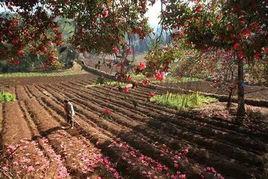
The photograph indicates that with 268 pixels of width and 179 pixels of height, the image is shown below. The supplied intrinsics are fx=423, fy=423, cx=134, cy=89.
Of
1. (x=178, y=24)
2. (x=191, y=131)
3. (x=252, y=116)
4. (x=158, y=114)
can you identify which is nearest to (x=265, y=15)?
(x=178, y=24)

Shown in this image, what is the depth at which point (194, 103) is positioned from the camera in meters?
25.0

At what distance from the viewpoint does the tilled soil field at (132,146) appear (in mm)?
12352

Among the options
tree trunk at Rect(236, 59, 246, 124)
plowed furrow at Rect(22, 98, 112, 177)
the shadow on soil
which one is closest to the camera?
the shadow on soil

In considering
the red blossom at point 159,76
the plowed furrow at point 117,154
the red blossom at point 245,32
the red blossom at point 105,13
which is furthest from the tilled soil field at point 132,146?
the red blossom at point 245,32

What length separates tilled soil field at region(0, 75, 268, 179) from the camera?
12352 millimetres

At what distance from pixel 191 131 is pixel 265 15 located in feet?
36.8

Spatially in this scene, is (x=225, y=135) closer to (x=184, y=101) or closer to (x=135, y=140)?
(x=135, y=140)

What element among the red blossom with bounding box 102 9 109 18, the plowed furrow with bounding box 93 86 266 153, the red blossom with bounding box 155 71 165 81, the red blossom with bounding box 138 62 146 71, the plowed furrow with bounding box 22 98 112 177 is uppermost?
the red blossom with bounding box 102 9 109 18

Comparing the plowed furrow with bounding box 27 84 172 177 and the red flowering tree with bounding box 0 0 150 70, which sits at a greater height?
the red flowering tree with bounding box 0 0 150 70

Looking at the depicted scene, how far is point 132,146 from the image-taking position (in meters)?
15.8

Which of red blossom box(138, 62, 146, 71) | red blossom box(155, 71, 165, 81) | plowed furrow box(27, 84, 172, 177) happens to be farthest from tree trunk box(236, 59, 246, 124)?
red blossom box(138, 62, 146, 71)

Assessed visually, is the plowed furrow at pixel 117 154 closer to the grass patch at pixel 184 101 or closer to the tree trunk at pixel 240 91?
the tree trunk at pixel 240 91

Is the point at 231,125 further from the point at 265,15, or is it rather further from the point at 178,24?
the point at 265,15

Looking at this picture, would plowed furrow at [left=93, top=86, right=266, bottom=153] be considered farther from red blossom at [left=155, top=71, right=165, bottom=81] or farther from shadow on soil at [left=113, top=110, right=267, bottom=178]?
red blossom at [left=155, top=71, right=165, bottom=81]
